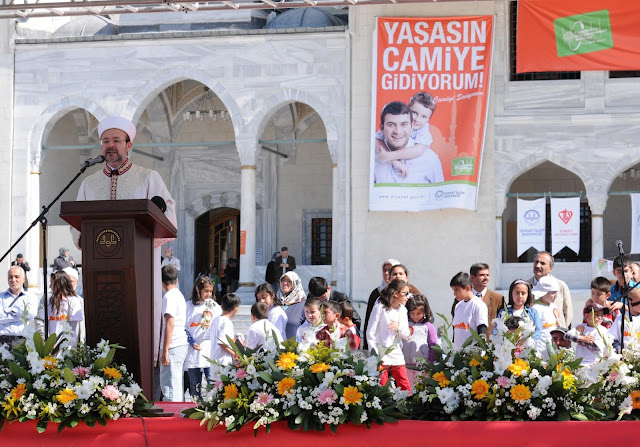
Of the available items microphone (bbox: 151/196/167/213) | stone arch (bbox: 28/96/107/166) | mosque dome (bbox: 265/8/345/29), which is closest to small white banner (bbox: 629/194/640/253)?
mosque dome (bbox: 265/8/345/29)

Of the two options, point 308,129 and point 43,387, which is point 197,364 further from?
point 308,129

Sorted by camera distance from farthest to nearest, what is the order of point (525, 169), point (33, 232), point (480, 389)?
point (33, 232), point (525, 169), point (480, 389)

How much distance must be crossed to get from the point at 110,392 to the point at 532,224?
15.3 m

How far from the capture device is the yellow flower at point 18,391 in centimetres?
460

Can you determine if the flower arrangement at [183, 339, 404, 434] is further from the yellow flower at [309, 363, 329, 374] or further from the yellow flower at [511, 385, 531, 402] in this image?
the yellow flower at [511, 385, 531, 402]

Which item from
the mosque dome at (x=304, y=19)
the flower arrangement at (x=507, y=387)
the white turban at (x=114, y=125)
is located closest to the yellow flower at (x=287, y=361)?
the flower arrangement at (x=507, y=387)

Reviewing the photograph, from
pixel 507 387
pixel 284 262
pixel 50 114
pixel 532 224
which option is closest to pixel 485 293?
pixel 507 387

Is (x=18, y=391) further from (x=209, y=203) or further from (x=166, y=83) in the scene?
(x=209, y=203)

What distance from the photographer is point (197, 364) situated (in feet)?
30.1

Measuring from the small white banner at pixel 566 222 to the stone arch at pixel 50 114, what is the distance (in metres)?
9.00

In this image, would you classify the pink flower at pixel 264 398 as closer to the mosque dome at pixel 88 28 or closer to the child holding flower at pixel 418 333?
the child holding flower at pixel 418 333

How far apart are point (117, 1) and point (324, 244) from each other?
10.6 meters

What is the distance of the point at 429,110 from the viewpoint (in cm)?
1886

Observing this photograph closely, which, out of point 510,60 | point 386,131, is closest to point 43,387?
point 386,131
